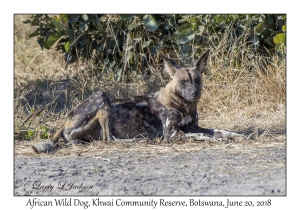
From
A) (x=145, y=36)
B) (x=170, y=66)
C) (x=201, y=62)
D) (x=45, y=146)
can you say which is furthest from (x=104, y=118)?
(x=145, y=36)

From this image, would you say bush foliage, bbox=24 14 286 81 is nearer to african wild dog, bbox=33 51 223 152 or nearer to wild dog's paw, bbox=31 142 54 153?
african wild dog, bbox=33 51 223 152

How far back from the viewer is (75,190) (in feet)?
16.6

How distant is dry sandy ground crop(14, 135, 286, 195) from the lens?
501cm

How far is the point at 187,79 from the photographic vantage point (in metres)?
7.46

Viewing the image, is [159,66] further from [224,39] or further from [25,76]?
[25,76]

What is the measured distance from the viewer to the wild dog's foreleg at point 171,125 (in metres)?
7.31

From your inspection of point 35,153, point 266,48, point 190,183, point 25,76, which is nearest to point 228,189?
point 190,183

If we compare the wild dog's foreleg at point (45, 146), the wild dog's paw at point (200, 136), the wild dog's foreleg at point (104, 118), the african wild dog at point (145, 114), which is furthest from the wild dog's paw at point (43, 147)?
the wild dog's paw at point (200, 136)

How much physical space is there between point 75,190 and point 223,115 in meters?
3.90

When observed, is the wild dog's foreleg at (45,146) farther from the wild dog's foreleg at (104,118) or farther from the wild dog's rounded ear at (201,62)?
the wild dog's rounded ear at (201,62)

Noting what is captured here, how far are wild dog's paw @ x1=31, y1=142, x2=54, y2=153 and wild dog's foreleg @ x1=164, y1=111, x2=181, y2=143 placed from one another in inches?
54.1

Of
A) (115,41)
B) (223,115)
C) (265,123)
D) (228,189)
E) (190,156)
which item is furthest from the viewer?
(115,41)

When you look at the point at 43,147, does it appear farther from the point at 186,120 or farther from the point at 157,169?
the point at 186,120

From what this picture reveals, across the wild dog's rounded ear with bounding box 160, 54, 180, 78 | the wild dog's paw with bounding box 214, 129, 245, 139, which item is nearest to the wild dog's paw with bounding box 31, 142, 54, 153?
the wild dog's rounded ear with bounding box 160, 54, 180, 78
